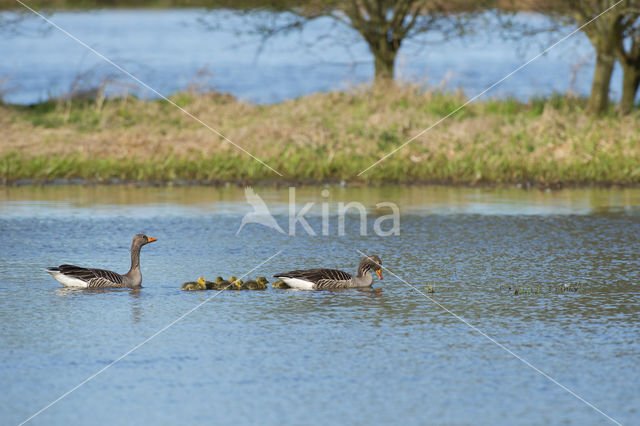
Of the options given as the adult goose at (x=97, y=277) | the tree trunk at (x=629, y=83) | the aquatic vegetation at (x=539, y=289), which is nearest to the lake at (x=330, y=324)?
the aquatic vegetation at (x=539, y=289)

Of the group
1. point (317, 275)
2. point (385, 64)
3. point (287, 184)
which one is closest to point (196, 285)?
point (317, 275)

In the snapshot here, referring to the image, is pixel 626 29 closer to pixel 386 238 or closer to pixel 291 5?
pixel 291 5

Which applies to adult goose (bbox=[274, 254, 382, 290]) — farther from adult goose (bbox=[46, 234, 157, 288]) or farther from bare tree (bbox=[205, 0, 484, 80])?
bare tree (bbox=[205, 0, 484, 80])

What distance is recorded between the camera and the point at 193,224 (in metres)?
15.4

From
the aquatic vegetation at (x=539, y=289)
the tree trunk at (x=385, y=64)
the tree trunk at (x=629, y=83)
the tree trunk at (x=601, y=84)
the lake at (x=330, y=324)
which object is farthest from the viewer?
the tree trunk at (x=385, y=64)

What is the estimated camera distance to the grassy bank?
20.0 m

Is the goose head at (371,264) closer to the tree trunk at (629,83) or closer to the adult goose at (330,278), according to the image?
the adult goose at (330,278)

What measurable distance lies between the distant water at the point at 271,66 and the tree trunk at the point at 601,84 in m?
0.47

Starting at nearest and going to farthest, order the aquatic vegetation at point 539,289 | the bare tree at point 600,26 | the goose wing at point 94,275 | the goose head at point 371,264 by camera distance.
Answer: the goose wing at point 94,275
the aquatic vegetation at point 539,289
the goose head at point 371,264
the bare tree at point 600,26

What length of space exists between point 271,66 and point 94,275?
136 ft

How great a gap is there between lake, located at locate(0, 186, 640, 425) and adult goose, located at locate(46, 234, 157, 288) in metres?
0.13

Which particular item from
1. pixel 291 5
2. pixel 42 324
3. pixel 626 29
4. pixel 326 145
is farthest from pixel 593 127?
pixel 42 324

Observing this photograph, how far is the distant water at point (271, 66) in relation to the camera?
25.6 metres

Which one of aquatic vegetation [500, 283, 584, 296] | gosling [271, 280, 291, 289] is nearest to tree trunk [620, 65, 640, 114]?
aquatic vegetation [500, 283, 584, 296]
